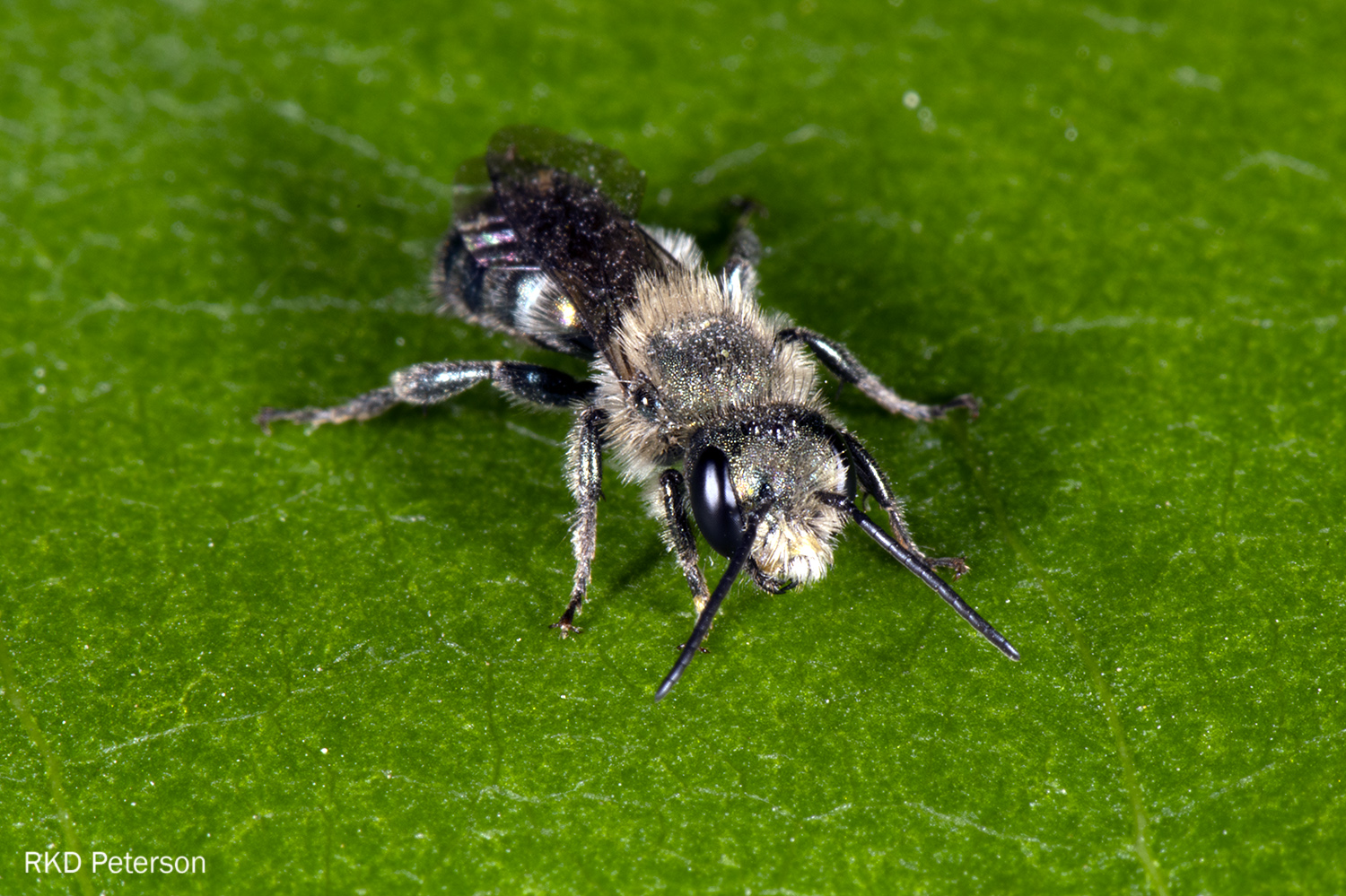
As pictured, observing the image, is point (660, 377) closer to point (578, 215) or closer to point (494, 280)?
point (578, 215)

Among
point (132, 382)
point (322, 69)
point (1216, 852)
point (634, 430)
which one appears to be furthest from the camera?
point (322, 69)

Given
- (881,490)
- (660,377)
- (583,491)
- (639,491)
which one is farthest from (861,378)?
(583,491)

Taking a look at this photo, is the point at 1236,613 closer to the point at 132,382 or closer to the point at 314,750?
the point at 314,750

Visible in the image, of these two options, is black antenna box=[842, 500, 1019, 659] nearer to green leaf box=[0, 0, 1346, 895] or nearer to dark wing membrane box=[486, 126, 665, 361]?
green leaf box=[0, 0, 1346, 895]

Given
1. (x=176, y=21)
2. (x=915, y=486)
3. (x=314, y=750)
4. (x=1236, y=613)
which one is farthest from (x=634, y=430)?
(x=176, y=21)

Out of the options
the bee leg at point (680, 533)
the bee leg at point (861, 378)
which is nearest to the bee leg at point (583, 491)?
the bee leg at point (680, 533)

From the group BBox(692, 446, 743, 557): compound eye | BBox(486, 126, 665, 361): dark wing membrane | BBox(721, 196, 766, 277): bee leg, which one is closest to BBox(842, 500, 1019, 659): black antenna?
BBox(692, 446, 743, 557): compound eye

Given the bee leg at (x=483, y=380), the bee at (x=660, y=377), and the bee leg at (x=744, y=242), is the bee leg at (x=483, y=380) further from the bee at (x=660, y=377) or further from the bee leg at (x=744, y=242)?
the bee leg at (x=744, y=242)
